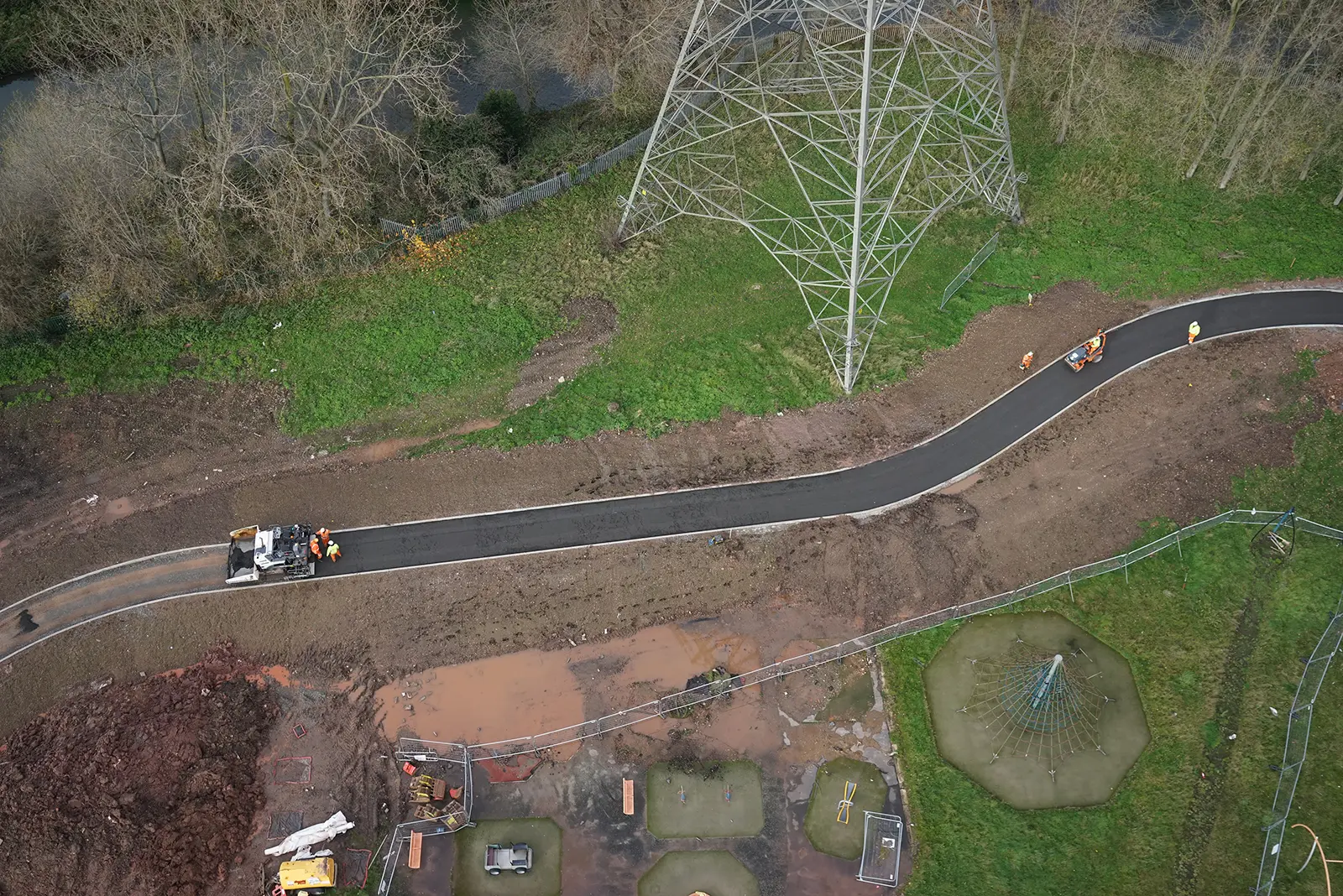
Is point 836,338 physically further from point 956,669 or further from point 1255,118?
point 1255,118

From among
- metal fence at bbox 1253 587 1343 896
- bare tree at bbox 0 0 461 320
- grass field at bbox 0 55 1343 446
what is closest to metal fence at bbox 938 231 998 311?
grass field at bbox 0 55 1343 446

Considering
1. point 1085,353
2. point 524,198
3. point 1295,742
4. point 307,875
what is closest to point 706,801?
point 307,875

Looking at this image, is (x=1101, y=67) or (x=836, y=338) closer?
(x=836, y=338)

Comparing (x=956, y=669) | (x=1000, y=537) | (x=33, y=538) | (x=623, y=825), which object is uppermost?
(x=33, y=538)

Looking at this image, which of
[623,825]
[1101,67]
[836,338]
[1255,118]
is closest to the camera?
[623,825]

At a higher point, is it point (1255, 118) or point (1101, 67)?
point (1101, 67)

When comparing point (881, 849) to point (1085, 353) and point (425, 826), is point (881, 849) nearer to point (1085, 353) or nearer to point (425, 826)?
point (425, 826)

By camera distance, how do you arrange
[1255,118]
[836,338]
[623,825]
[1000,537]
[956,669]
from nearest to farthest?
[623,825] < [956,669] < [1000,537] < [836,338] < [1255,118]

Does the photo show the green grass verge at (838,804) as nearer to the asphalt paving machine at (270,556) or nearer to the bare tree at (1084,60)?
the asphalt paving machine at (270,556)

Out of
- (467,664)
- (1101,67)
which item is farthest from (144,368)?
(1101,67)
